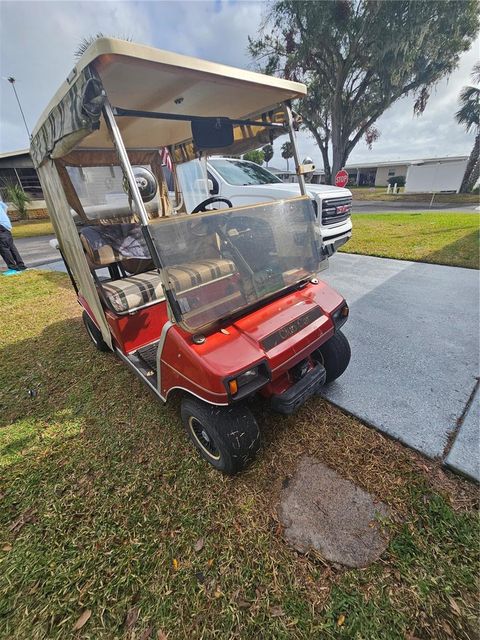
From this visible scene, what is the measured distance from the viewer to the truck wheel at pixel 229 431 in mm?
1640

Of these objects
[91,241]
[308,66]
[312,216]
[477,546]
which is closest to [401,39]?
[308,66]

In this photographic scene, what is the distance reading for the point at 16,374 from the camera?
315 cm

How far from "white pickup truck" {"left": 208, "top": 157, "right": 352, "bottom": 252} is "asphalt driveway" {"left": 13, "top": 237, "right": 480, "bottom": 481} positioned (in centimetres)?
96

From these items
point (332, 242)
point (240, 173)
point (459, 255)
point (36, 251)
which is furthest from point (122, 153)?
point (36, 251)

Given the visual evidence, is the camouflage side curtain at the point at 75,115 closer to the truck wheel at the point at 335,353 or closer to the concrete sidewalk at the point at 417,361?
the truck wheel at the point at 335,353

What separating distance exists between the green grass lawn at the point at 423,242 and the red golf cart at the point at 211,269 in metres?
4.33

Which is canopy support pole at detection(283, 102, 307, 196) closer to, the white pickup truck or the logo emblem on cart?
the logo emblem on cart

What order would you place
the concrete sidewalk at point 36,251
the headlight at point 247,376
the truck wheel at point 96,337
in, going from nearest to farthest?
1. the headlight at point 247,376
2. the truck wheel at point 96,337
3. the concrete sidewalk at point 36,251

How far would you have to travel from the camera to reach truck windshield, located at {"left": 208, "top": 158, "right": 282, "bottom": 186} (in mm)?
5336

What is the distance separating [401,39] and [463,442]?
14105 mm

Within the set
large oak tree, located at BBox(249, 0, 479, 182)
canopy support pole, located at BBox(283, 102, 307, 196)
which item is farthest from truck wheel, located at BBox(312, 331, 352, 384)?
large oak tree, located at BBox(249, 0, 479, 182)

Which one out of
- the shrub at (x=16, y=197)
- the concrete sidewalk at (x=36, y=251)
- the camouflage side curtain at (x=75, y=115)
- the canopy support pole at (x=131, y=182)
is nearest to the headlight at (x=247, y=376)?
the canopy support pole at (x=131, y=182)

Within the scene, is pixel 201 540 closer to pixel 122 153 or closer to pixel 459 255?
pixel 122 153

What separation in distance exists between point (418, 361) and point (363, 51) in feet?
46.3
